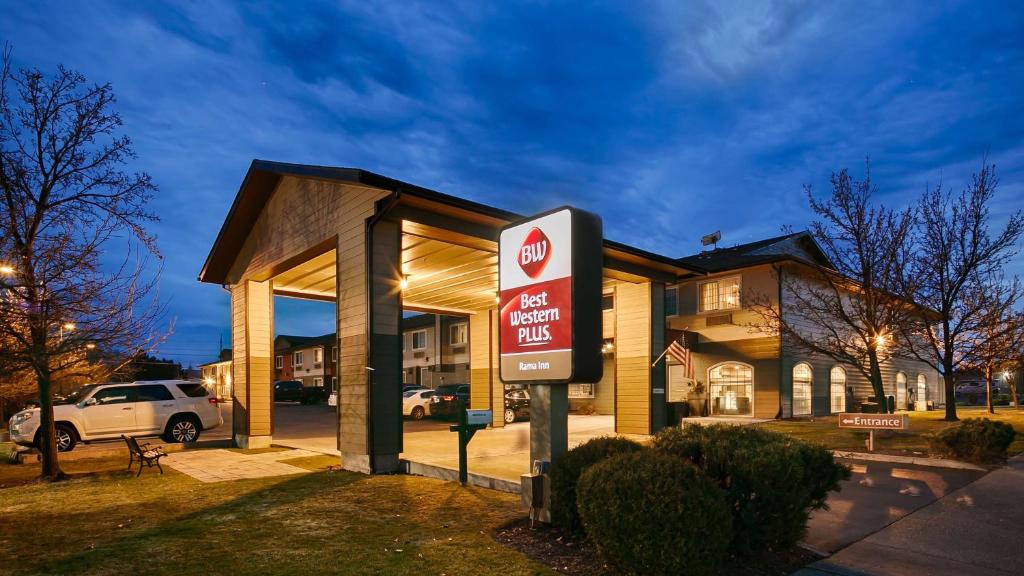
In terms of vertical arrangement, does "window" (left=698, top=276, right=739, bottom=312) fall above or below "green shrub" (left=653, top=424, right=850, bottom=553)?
above

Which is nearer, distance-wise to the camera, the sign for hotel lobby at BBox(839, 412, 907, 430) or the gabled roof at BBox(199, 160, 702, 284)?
the gabled roof at BBox(199, 160, 702, 284)

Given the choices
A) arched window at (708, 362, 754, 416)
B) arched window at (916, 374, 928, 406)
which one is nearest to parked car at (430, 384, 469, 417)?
arched window at (708, 362, 754, 416)

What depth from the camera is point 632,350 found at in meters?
17.8

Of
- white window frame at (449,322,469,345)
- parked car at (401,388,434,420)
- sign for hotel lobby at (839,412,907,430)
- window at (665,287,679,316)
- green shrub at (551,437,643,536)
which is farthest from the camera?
white window frame at (449,322,469,345)

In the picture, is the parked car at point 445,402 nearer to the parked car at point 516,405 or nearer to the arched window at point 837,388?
the parked car at point 516,405

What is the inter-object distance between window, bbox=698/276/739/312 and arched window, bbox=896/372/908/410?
14.8m

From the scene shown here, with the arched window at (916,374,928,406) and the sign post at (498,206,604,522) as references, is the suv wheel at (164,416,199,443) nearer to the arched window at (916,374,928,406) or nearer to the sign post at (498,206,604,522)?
the sign post at (498,206,604,522)

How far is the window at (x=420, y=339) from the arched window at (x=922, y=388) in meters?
31.5

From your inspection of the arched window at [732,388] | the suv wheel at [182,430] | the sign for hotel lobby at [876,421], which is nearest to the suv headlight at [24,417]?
the suv wheel at [182,430]

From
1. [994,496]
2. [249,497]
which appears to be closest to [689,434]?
[994,496]

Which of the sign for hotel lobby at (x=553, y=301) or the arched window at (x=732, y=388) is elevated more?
the sign for hotel lobby at (x=553, y=301)

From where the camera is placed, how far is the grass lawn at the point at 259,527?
5.68 meters

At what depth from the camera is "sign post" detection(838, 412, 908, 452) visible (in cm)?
1309

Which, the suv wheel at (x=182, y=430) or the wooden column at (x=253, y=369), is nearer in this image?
the wooden column at (x=253, y=369)
